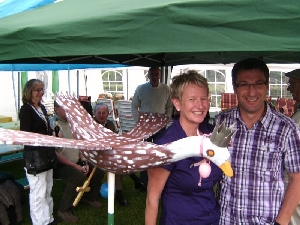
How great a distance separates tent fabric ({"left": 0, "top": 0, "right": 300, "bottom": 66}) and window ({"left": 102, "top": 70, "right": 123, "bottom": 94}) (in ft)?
31.8

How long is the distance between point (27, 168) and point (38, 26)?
1.93m

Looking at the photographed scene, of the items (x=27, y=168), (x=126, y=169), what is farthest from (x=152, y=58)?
(x=126, y=169)

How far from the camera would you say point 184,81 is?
4.51ft

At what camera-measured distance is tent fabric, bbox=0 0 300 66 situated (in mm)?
1000

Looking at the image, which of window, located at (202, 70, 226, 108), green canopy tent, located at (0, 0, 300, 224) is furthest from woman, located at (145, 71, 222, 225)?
window, located at (202, 70, 226, 108)

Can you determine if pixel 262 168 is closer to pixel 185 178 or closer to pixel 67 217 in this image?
pixel 185 178

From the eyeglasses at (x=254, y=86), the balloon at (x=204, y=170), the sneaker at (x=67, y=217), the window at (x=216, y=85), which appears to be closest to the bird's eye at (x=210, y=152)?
the balloon at (x=204, y=170)

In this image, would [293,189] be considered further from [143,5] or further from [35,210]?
[35,210]

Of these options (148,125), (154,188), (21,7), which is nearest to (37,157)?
(21,7)

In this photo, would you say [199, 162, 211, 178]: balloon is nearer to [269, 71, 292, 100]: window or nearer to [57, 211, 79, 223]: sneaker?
[57, 211, 79, 223]: sneaker

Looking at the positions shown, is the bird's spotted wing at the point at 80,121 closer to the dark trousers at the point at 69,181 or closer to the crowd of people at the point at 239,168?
the crowd of people at the point at 239,168

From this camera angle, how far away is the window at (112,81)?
35.9 ft

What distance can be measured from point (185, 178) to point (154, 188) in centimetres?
14

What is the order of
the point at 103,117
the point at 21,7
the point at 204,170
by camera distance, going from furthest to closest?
the point at 103,117, the point at 21,7, the point at 204,170
